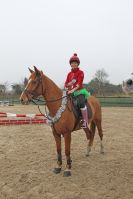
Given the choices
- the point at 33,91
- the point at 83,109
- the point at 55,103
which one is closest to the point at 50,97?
the point at 55,103

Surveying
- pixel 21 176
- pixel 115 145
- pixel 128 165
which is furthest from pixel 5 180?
pixel 115 145

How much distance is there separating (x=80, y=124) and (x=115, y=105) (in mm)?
18518

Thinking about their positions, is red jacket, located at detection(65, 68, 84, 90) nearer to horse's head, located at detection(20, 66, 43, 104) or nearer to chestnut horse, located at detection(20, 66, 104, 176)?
chestnut horse, located at detection(20, 66, 104, 176)

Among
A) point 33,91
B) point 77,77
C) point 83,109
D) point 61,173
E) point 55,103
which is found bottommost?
point 61,173

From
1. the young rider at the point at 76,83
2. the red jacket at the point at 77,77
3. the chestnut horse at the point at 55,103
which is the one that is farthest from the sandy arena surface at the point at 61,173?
the red jacket at the point at 77,77

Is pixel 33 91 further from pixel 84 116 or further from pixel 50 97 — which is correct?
pixel 84 116

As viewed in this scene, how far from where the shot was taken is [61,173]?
5238mm

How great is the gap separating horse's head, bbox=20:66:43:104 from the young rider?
26.5 inches

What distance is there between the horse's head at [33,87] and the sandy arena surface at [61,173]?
4.81 feet

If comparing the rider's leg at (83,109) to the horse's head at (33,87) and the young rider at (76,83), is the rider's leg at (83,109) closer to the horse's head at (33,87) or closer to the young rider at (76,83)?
the young rider at (76,83)

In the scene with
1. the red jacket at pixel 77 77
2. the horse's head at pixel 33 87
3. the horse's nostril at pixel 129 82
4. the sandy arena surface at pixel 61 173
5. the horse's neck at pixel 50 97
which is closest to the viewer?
the horse's nostril at pixel 129 82

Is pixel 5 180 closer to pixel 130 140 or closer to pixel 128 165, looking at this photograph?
pixel 128 165

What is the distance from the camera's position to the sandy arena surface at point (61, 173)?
167 inches

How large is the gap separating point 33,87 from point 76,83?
952 mm
